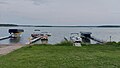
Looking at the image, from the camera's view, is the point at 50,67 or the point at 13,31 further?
the point at 13,31

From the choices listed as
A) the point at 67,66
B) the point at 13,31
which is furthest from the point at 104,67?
the point at 13,31

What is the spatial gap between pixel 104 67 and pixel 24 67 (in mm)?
3185

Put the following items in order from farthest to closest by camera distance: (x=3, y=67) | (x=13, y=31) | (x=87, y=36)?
(x=87, y=36), (x=13, y=31), (x=3, y=67)

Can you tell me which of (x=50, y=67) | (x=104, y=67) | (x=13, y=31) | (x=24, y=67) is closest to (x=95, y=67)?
(x=104, y=67)

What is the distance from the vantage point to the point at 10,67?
10883 mm

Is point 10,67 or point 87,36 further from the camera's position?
point 87,36

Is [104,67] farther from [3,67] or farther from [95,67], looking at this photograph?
[3,67]

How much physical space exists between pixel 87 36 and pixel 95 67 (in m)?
52.3

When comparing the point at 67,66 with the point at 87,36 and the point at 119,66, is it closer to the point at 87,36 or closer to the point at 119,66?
the point at 119,66

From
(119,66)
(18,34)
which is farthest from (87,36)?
(119,66)

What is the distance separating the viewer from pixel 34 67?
10.8 metres

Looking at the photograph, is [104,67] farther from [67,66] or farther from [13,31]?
[13,31]

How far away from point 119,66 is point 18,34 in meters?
50.4

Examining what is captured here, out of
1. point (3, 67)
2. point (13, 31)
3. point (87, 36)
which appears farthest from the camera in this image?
point (87, 36)
